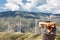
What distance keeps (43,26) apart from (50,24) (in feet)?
1.00

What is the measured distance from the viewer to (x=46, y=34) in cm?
927

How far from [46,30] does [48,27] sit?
0.55 feet

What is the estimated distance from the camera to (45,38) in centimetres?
922

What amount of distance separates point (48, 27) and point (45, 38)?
486 millimetres

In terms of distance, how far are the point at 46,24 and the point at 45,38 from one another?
595 millimetres

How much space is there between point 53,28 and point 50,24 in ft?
0.76

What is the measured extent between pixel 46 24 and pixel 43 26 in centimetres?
15

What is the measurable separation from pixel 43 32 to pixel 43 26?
Answer: 0.84 ft

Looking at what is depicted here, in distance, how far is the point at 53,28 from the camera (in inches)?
365

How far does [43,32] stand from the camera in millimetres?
9320

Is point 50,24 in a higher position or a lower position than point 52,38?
higher

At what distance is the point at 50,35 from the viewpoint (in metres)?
9.18

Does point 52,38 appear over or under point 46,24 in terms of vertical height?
under

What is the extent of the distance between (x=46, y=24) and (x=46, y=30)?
0.26 metres
